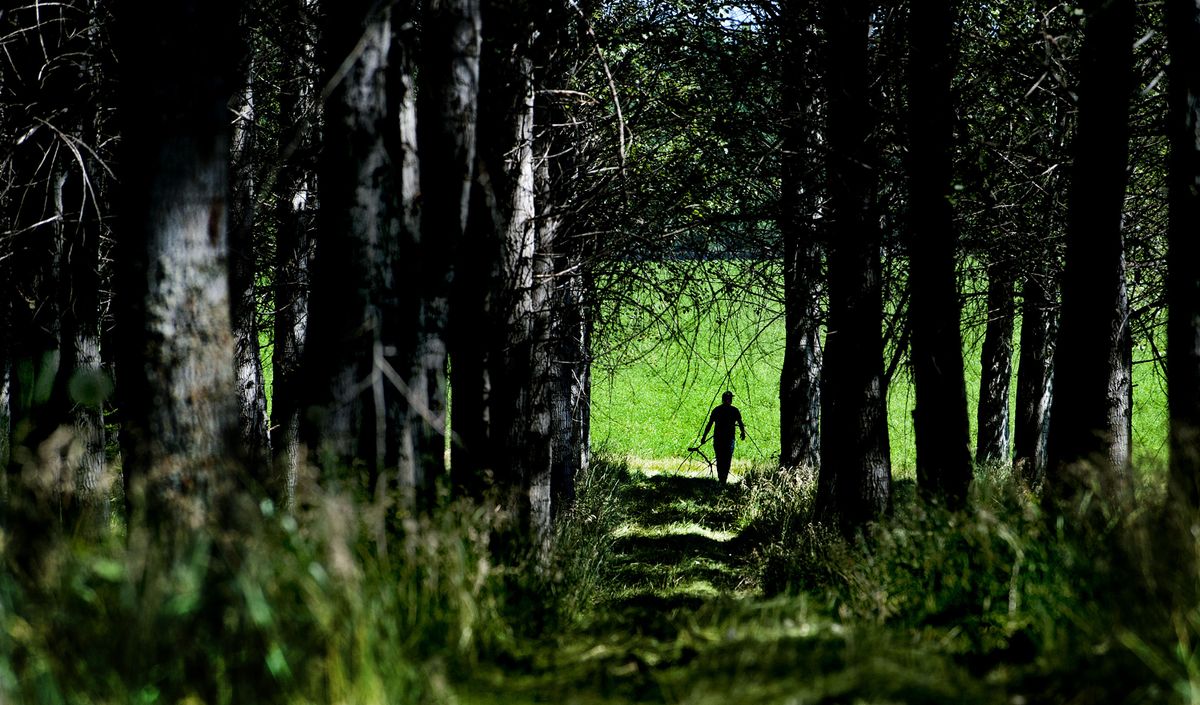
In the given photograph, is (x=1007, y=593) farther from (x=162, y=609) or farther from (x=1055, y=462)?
(x=162, y=609)

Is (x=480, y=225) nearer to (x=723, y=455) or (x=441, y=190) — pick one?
(x=441, y=190)

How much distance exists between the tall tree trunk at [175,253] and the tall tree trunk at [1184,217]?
4.61 meters

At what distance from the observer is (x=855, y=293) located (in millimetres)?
9211

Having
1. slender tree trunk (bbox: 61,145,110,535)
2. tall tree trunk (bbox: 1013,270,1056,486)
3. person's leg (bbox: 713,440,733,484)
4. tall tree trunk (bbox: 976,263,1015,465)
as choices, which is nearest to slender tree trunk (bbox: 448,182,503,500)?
slender tree trunk (bbox: 61,145,110,535)

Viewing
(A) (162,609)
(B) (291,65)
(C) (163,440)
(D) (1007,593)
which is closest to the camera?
(A) (162,609)

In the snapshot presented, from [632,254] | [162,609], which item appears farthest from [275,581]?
[632,254]

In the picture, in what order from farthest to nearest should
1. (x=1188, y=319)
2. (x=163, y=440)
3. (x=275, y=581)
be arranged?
(x=1188, y=319) → (x=163, y=440) → (x=275, y=581)

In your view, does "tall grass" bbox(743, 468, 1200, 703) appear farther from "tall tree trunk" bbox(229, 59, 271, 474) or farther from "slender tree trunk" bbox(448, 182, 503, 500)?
"tall tree trunk" bbox(229, 59, 271, 474)

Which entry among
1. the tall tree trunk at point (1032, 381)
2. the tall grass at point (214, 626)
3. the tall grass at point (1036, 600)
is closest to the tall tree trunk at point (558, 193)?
the tall grass at point (1036, 600)

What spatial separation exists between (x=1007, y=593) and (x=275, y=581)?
138 inches

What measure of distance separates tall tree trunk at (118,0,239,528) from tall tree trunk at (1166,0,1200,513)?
4.61 meters

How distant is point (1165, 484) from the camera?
4371mm

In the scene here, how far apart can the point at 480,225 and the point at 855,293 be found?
3822mm

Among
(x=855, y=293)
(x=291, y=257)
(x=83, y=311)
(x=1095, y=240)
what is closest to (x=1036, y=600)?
(x=1095, y=240)
